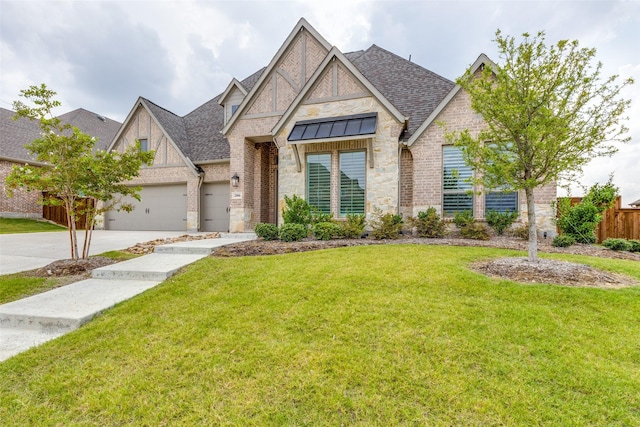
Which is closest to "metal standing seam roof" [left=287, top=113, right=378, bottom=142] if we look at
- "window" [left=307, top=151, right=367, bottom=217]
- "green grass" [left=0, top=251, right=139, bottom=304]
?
"window" [left=307, top=151, right=367, bottom=217]

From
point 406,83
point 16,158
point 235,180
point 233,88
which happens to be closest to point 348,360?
point 235,180

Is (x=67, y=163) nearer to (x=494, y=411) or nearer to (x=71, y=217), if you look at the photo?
(x=71, y=217)

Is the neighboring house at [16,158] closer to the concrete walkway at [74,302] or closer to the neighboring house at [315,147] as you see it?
the neighboring house at [315,147]

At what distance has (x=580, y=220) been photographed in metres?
8.41

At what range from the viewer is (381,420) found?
2.10m

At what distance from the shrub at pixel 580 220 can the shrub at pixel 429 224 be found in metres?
3.48

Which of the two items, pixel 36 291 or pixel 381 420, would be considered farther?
pixel 36 291

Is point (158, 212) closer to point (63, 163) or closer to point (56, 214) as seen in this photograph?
point (56, 214)

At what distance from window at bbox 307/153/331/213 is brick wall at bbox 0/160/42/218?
16.9m

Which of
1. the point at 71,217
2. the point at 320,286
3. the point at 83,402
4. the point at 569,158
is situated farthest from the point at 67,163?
the point at 569,158

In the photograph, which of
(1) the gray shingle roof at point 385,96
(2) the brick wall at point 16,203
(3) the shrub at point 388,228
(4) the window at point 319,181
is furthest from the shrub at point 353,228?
(2) the brick wall at point 16,203

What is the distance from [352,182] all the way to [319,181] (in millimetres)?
1284

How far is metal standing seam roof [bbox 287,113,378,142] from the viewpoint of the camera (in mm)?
9695

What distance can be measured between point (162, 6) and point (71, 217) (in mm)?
8651
